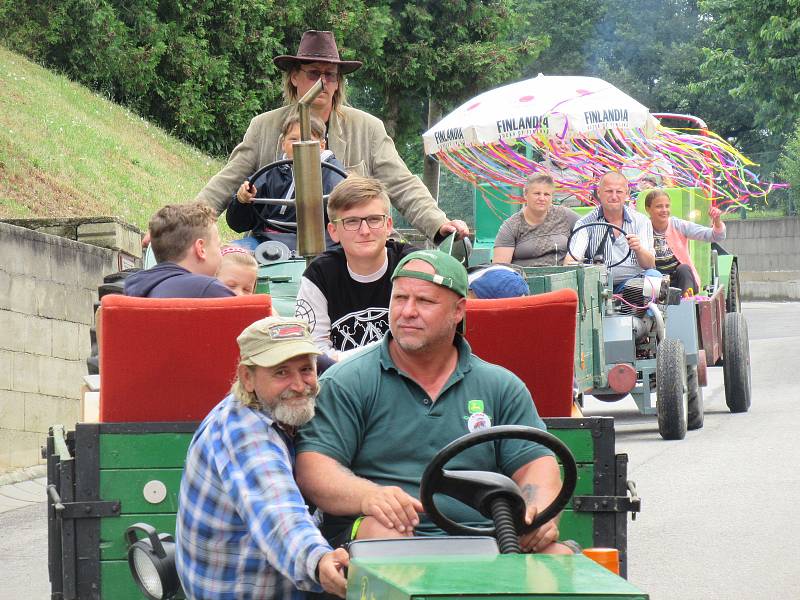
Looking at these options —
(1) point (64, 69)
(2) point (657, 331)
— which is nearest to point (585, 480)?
(2) point (657, 331)

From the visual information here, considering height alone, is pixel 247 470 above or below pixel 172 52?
below

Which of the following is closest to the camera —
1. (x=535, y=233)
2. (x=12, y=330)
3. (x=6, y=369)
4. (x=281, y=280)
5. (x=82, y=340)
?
(x=281, y=280)

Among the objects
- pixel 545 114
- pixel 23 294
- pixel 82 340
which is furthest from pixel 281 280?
pixel 545 114

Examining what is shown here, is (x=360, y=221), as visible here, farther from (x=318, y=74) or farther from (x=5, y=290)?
(x=5, y=290)

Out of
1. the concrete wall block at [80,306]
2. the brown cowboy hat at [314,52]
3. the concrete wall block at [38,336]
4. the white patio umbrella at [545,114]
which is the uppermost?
the white patio umbrella at [545,114]

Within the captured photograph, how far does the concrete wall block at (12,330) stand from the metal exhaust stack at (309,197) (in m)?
5.17

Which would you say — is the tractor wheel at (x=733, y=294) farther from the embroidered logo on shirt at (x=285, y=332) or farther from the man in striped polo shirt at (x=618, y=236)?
the embroidered logo on shirt at (x=285, y=332)

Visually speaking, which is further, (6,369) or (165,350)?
(6,369)

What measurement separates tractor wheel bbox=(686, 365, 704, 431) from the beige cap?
8.53 meters

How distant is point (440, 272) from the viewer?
15.1 ft

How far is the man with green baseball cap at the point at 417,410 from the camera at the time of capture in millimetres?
4426

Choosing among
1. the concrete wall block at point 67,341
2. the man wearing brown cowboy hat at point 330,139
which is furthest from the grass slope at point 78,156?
the man wearing brown cowboy hat at point 330,139

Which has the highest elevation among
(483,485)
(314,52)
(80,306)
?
(314,52)

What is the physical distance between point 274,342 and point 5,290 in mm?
7451
